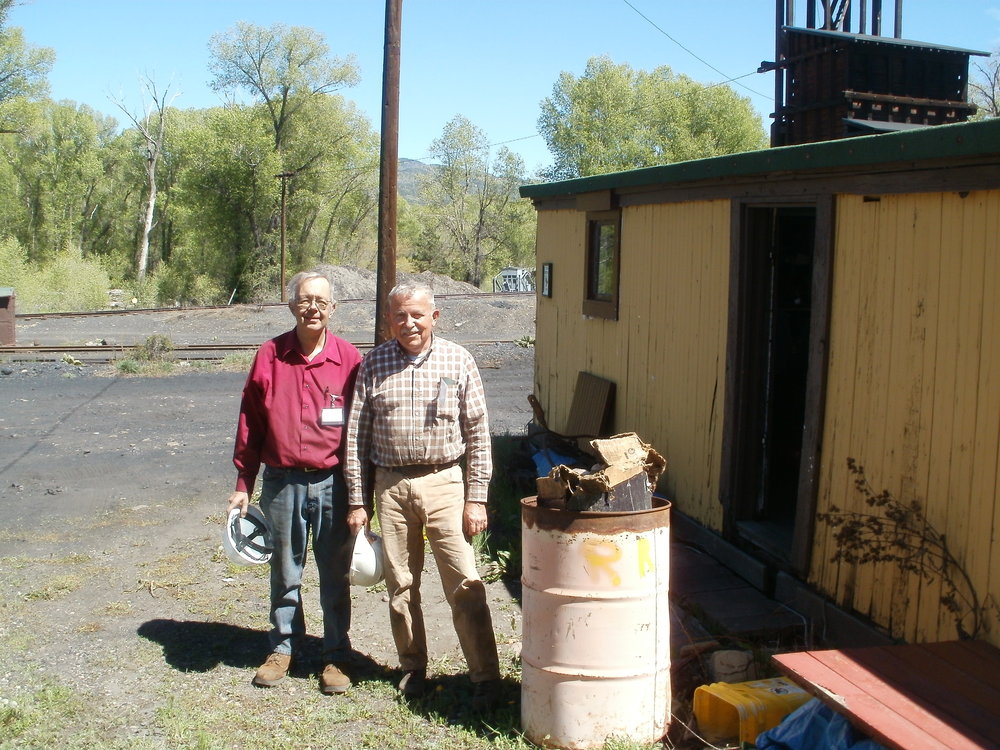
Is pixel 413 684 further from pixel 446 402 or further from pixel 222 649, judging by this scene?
pixel 446 402

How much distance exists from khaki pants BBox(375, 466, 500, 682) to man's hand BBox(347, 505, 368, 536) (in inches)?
3.3

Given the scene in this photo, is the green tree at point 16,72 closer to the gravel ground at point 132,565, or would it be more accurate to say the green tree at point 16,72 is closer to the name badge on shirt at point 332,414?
the gravel ground at point 132,565

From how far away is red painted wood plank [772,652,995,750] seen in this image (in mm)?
2947

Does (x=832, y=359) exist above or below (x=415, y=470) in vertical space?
above

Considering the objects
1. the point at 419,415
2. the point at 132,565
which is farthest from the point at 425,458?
the point at 132,565

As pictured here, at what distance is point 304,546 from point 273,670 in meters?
0.58

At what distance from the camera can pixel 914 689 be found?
131 inches

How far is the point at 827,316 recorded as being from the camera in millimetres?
4918

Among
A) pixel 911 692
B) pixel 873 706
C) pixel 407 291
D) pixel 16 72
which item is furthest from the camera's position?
pixel 16 72

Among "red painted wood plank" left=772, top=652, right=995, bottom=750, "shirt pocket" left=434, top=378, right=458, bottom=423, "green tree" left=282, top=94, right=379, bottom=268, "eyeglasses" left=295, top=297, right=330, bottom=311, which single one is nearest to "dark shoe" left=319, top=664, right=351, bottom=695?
"shirt pocket" left=434, top=378, right=458, bottom=423

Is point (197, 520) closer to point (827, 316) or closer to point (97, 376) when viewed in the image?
point (827, 316)

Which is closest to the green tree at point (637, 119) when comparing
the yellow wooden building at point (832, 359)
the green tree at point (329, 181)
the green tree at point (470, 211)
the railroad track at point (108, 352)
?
the green tree at point (470, 211)

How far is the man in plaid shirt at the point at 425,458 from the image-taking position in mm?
4180

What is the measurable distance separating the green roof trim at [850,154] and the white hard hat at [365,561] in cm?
276
